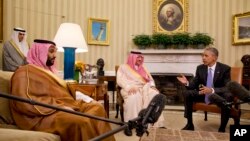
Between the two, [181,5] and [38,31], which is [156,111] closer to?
[38,31]

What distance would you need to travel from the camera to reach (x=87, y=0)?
6.32 m

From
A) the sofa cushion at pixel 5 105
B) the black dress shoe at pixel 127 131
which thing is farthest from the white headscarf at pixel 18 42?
the black dress shoe at pixel 127 131

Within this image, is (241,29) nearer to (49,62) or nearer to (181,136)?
Result: (181,136)

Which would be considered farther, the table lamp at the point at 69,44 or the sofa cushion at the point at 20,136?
the table lamp at the point at 69,44

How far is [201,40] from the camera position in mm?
6023

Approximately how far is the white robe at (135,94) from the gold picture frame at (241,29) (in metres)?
2.79

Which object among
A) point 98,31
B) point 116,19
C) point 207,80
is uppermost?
point 116,19

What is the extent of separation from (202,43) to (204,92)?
2603 mm

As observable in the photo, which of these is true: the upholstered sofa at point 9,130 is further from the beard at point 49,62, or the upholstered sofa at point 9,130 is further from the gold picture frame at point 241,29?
the gold picture frame at point 241,29

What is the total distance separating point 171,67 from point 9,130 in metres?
4.98

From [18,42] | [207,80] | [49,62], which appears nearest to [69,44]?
[49,62]

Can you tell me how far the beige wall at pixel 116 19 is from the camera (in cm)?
582

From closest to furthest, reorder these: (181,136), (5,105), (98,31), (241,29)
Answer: (5,105) < (181,136) < (241,29) < (98,31)

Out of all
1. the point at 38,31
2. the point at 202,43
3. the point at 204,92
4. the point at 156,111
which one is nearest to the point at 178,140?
the point at 204,92
